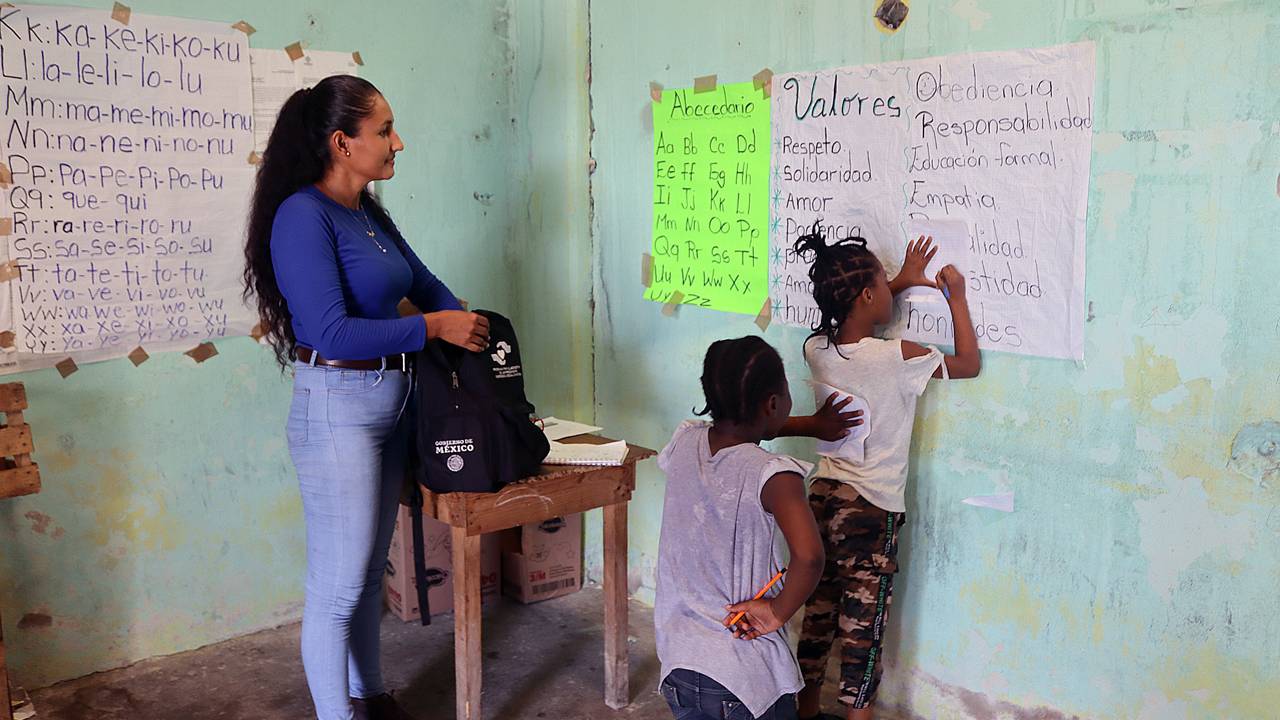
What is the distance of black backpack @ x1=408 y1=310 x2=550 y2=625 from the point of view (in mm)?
2393

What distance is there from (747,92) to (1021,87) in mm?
855

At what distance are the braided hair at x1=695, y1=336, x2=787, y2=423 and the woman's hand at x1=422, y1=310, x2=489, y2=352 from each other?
664 mm

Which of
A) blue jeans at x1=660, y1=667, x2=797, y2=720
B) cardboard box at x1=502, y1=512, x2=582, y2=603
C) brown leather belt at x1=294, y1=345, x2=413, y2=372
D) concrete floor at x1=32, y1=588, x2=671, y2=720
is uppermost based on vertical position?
brown leather belt at x1=294, y1=345, x2=413, y2=372

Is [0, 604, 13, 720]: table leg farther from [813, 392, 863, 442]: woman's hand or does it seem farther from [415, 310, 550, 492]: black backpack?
[813, 392, 863, 442]: woman's hand

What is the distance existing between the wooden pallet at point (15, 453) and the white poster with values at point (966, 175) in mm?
2001

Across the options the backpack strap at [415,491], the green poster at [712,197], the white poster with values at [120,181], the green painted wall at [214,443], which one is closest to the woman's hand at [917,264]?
the green poster at [712,197]

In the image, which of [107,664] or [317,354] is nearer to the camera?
[317,354]

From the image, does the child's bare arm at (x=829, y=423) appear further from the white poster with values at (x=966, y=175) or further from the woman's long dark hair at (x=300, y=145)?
the woman's long dark hair at (x=300, y=145)

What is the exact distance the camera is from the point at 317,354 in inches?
92.0

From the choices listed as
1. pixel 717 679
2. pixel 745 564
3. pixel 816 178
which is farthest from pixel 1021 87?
pixel 717 679

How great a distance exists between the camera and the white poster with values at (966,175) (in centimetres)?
229

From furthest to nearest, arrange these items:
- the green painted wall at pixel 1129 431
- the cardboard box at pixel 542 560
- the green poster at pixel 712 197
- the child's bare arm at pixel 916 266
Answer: the cardboard box at pixel 542 560
the green poster at pixel 712 197
the child's bare arm at pixel 916 266
the green painted wall at pixel 1129 431

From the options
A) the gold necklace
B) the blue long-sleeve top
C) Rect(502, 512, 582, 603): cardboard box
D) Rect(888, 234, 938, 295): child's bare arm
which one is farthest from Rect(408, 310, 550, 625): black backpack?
Rect(502, 512, 582, 603): cardboard box

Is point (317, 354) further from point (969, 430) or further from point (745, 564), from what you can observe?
point (969, 430)
